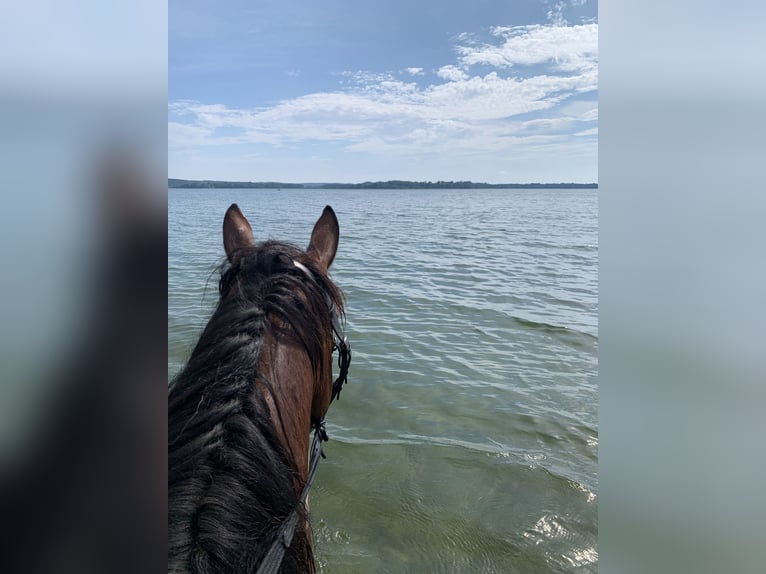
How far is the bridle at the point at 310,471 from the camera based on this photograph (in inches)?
45.0

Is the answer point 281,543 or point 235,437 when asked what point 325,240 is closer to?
point 235,437

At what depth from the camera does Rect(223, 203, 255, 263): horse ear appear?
239 centimetres

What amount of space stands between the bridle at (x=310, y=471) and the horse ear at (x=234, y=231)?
1.80ft

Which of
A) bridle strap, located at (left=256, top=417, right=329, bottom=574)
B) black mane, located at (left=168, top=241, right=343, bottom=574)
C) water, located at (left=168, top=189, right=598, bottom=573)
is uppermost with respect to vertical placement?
black mane, located at (left=168, top=241, right=343, bottom=574)

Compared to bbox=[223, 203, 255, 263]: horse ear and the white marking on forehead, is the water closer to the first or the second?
bbox=[223, 203, 255, 263]: horse ear

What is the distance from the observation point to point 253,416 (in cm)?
139

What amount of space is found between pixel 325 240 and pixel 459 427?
2.83 meters

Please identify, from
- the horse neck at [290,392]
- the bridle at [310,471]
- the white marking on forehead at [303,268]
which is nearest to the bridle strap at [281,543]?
the bridle at [310,471]

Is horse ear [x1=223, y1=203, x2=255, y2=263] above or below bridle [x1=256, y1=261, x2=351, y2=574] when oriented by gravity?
above

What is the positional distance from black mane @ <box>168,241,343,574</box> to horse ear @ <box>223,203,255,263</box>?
466mm

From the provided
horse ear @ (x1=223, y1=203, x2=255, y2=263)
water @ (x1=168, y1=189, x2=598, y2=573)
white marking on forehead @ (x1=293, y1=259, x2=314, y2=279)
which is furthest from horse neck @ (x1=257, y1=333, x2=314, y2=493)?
horse ear @ (x1=223, y1=203, x2=255, y2=263)
